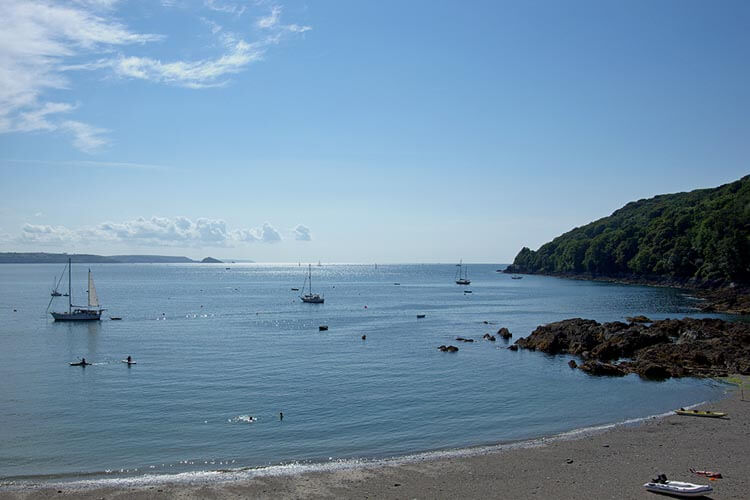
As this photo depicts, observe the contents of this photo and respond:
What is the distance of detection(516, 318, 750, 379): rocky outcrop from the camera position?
4734 centimetres

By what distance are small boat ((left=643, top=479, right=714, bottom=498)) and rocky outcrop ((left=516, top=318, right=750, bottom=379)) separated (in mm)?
26190

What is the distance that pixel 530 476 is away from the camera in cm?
2433

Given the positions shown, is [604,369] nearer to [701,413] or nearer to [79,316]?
[701,413]

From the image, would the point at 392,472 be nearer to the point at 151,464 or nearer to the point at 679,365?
the point at 151,464

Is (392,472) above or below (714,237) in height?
below

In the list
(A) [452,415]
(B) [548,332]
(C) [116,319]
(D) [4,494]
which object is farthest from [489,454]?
(C) [116,319]

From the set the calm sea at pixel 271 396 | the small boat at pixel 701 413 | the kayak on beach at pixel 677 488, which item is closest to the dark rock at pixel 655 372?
the calm sea at pixel 271 396

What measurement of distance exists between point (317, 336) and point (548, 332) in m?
29.0

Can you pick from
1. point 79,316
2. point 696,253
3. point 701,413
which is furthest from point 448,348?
point 696,253

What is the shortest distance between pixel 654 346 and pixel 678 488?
37661 mm

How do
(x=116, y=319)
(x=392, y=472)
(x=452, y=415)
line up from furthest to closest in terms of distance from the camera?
(x=116, y=319) < (x=452, y=415) < (x=392, y=472)

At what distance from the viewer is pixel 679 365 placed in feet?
159

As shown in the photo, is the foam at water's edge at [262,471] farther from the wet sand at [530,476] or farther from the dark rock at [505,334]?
the dark rock at [505,334]

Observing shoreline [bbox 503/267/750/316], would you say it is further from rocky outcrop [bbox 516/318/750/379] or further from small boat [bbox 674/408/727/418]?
small boat [bbox 674/408/727/418]
